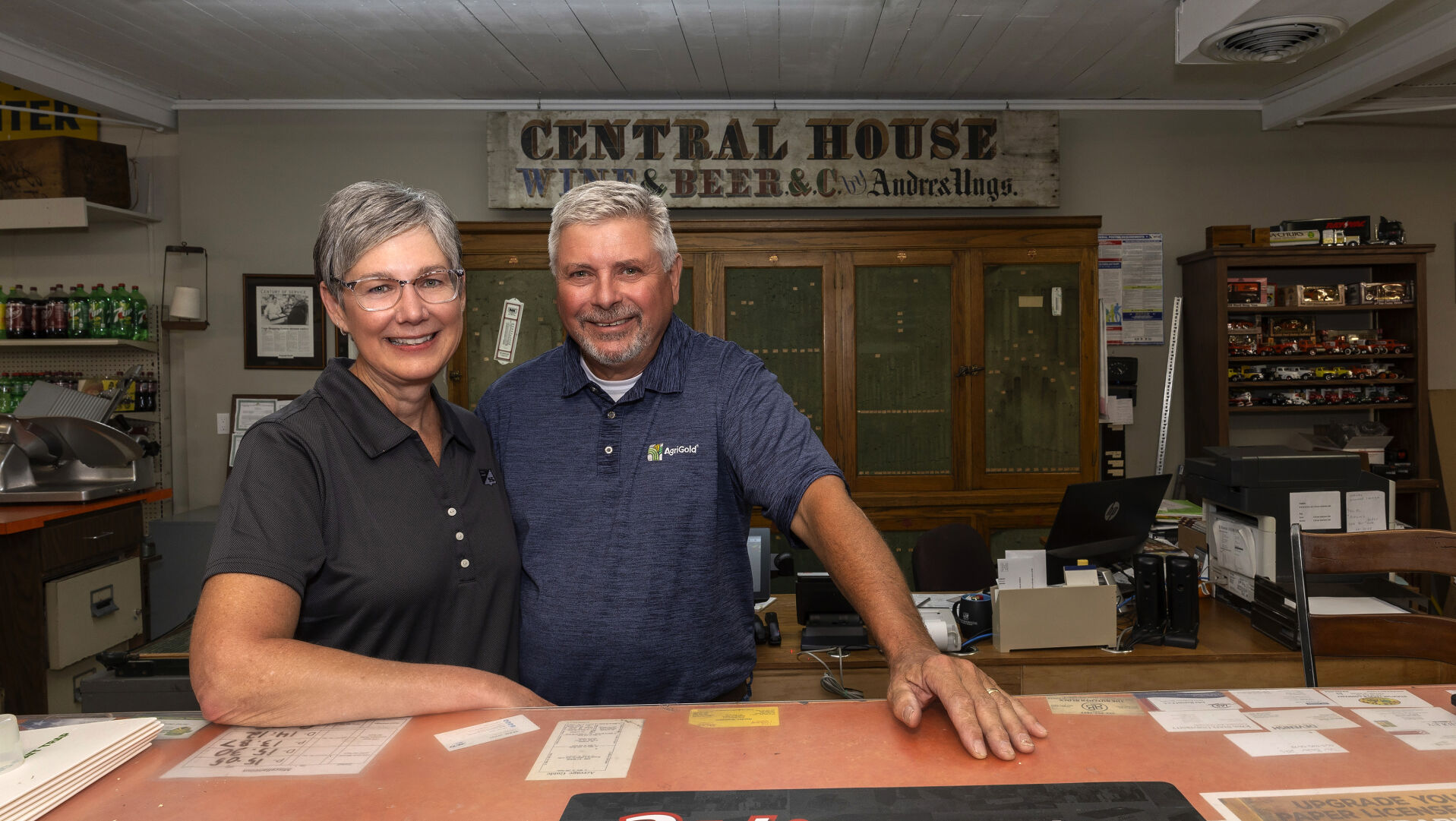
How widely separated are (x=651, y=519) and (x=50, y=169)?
448 centimetres

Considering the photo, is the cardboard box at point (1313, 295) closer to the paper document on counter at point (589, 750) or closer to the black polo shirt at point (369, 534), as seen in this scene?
the black polo shirt at point (369, 534)

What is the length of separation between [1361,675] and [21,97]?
249 inches

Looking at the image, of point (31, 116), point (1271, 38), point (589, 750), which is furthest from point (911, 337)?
point (31, 116)

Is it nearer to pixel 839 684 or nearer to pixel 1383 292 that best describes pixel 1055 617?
pixel 839 684

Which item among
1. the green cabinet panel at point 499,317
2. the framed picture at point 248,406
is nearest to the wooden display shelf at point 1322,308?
the green cabinet panel at point 499,317

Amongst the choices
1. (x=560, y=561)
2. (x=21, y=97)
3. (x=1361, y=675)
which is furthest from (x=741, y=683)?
(x=21, y=97)

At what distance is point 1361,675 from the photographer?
2172 mm

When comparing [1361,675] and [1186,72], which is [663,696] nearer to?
[1361,675]

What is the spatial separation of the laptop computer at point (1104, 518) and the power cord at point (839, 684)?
66 centimetres

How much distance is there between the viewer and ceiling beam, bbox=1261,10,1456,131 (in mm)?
3564

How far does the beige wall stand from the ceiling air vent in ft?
4.43

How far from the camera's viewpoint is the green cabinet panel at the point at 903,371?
4121mm

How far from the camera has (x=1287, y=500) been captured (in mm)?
2314

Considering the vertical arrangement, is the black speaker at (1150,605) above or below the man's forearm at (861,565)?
below
